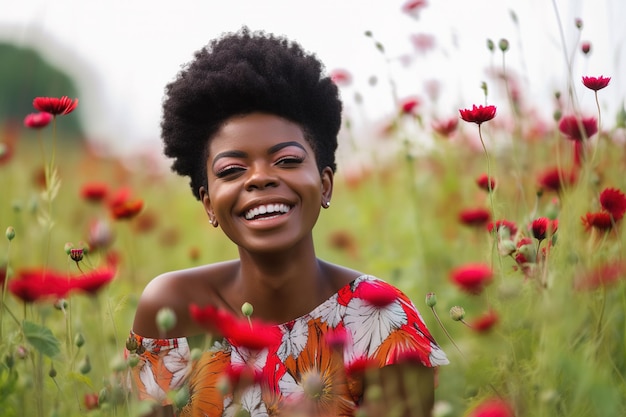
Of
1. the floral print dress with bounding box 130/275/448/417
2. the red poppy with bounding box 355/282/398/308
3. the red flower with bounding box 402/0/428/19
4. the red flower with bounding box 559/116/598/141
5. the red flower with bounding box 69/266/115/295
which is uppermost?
the red flower with bounding box 402/0/428/19

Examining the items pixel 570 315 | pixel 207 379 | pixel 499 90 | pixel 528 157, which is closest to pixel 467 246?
pixel 528 157

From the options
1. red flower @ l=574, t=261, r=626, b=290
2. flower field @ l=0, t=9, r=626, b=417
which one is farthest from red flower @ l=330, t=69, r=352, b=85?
red flower @ l=574, t=261, r=626, b=290

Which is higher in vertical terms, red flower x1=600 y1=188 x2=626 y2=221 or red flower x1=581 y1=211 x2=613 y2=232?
red flower x1=600 y1=188 x2=626 y2=221

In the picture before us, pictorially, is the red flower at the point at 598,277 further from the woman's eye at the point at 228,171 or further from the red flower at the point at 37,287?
the red flower at the point at 37,287

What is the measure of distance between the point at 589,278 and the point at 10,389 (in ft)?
3.36

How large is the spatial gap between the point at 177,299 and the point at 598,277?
0.86 m

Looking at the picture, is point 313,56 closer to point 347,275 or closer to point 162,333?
point 347,275

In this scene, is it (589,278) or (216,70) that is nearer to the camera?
(589,278)

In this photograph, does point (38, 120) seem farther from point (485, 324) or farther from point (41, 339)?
point (485, 324)

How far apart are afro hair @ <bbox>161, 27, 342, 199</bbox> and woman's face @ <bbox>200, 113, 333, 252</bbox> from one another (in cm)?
5

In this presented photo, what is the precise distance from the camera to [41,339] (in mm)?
1445

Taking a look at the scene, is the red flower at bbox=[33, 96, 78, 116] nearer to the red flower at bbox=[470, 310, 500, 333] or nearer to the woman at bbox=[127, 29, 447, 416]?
the woman at bbox=[127, 29, 447, 416]

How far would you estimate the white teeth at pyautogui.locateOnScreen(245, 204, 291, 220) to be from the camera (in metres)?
1.60

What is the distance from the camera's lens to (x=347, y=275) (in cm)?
184
